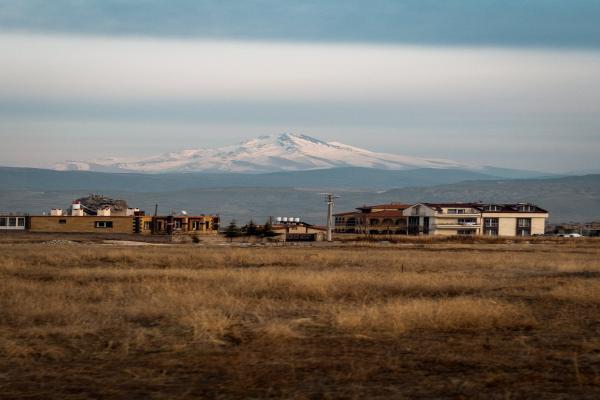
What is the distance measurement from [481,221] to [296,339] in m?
143

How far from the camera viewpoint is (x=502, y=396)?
14656 mm

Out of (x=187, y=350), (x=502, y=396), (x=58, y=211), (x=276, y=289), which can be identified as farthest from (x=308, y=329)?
(x=58, y=211)

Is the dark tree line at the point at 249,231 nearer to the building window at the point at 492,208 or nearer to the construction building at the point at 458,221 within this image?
the construction building at the point at 458,221

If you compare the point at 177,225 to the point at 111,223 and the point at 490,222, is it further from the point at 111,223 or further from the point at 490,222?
the point at 490,222

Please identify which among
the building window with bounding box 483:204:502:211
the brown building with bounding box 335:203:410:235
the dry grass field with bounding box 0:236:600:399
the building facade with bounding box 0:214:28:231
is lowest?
the dry grass field with bounding box 0:236:600:399

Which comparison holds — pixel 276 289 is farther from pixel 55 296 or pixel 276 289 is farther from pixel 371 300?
pixel 55 296

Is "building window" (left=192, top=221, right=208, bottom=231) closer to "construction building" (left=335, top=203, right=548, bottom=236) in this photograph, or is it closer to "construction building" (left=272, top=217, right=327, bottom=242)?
"construction building" (left=272, top=217, right=327, bottom=242)

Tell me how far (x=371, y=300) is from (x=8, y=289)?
11562 mm

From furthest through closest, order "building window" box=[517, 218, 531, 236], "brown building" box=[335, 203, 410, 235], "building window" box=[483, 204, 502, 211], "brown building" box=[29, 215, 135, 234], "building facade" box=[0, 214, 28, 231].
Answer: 1. "building window" box=[483, 204, 502, 211]
2. "brown building" box=[335, 203, 410, 235]
3. "building window" box=[517, 218, 531, 236]
4. "building facade" box=[0, 214, 28, 231]
5. "brown building" box=[29, 215, 135, 234]

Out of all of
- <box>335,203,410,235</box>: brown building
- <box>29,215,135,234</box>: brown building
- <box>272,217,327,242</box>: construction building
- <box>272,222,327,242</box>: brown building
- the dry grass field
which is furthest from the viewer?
<box>335,203,410,235</box>: brown building

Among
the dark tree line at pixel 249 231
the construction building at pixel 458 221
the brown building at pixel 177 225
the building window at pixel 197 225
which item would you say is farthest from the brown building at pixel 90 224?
the construction building at pixel 458 221

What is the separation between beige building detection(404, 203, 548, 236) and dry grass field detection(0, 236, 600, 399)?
412ft

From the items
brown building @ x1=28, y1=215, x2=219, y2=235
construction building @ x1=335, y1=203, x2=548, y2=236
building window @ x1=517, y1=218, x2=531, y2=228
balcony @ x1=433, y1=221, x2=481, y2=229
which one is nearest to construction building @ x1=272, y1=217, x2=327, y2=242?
construction building @ x1=335, y1=203, x2=548, y2=236

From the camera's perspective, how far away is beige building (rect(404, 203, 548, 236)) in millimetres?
158625
